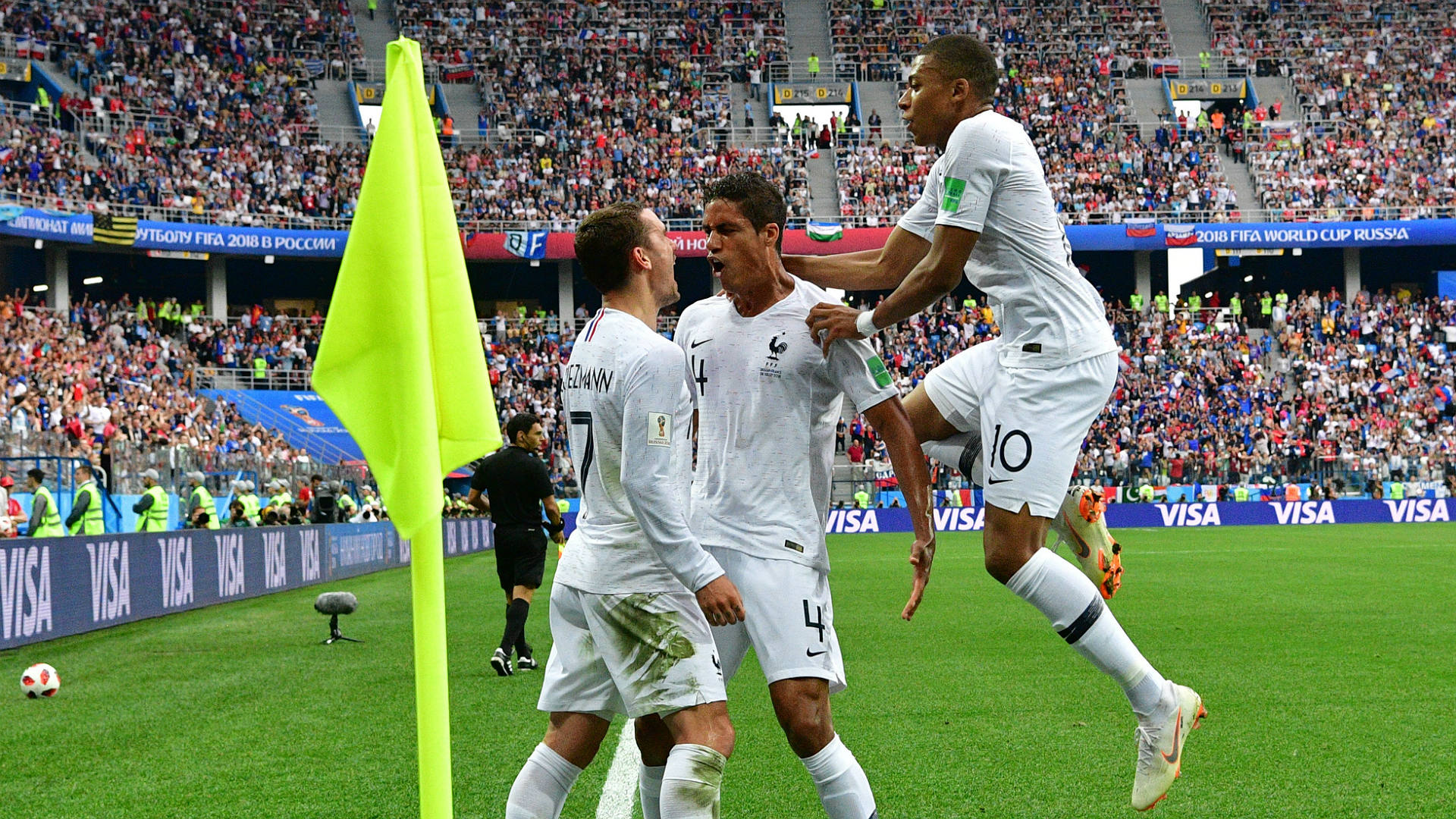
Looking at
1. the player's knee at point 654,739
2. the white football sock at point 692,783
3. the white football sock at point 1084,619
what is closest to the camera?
the white football sock at point 692,783

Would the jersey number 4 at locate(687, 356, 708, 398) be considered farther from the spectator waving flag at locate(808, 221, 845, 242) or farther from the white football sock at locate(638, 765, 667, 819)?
the spectator waving flag at locate(808, 221, 845, 242)

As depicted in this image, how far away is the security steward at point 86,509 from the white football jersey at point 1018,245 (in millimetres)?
13156

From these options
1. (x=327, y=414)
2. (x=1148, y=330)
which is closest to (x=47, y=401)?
(x=327, y=414)

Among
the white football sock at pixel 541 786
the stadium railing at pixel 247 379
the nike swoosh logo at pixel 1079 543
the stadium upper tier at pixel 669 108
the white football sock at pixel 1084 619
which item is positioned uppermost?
the stadium upper tier at pixel 669 108

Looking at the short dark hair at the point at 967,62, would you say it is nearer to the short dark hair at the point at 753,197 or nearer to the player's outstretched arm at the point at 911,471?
the short dark hair at the point at 753,197

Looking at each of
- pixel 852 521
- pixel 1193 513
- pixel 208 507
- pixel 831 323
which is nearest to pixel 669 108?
pixel 852 521

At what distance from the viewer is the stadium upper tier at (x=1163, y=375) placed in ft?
112

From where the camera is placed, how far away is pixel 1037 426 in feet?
15.5

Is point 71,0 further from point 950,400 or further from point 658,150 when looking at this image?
point 950,400

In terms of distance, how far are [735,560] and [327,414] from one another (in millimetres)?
38445

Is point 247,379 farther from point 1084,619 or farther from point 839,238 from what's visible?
point 1084,619

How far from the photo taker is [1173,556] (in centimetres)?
2269

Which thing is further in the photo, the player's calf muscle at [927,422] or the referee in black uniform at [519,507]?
the referee in black uniform at [519,507]

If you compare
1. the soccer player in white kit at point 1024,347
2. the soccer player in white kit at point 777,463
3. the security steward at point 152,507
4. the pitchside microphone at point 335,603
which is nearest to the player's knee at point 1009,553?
the soccer player in white kit at point 1024,347
